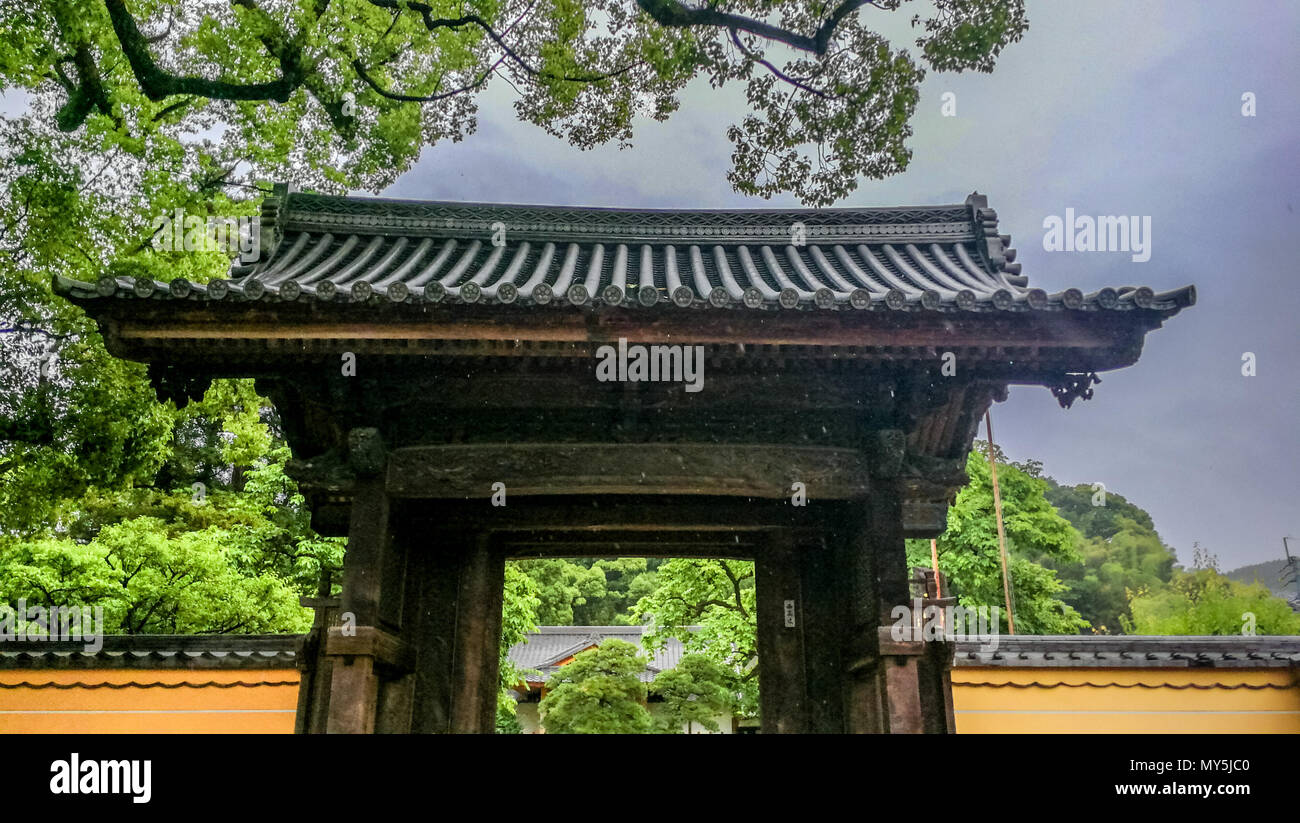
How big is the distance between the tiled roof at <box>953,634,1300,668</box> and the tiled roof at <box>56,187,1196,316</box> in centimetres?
305

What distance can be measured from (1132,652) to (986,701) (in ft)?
5.27

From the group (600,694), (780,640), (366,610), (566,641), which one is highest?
(366,610)

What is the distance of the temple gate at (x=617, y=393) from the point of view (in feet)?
17.1

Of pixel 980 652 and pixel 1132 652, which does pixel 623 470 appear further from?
pixel 1132 652

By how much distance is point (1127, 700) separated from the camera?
695cm

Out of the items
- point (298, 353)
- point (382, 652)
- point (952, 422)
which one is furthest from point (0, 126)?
point (952, 422)

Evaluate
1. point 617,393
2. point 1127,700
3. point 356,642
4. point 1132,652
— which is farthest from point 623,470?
point 1132,652

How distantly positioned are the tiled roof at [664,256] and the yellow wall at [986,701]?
3.08 meters

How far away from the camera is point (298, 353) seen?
529 centimetres

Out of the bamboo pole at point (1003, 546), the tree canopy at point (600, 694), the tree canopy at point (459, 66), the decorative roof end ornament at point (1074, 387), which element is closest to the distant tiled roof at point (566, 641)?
the bamboo pole at point (1003, 546)

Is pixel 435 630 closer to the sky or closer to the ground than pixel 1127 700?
closer to the sky

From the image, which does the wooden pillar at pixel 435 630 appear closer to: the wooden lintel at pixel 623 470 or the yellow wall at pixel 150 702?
the yellow wall at pixel 150 702

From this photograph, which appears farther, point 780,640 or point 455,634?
point 780,640
